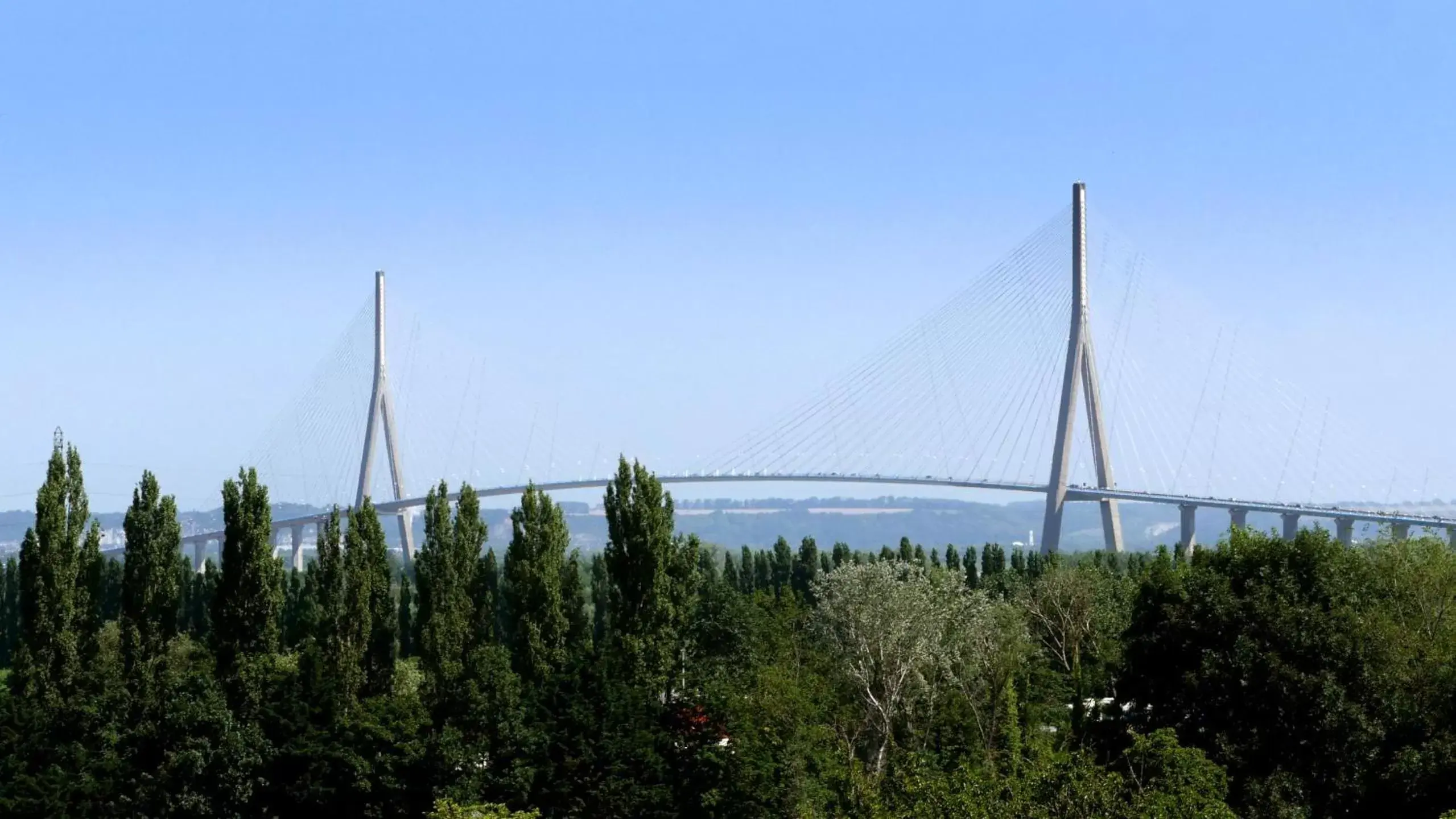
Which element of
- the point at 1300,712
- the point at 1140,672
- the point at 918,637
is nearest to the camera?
the point at 1300,712

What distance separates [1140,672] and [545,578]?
476 inches

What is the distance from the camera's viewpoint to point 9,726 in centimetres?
2928

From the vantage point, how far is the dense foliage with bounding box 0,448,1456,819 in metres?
23.8

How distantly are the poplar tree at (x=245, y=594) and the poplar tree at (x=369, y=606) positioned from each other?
1463 mm

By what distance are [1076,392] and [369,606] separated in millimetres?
37827

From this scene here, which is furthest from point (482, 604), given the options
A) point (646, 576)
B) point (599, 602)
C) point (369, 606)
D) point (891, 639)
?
point (599, 602)

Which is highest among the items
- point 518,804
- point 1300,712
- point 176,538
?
point 176,538

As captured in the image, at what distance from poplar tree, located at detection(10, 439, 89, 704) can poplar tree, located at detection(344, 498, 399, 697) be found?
5.25 m

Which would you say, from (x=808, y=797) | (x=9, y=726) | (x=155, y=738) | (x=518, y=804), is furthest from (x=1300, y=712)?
(x=9, y=726)

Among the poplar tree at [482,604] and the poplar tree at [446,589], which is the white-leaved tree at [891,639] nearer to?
the poplar tree at [482,604]

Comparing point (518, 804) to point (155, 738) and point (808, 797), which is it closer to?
point (808, 797)

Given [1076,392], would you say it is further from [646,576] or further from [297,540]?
[297,540]

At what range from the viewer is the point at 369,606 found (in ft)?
103

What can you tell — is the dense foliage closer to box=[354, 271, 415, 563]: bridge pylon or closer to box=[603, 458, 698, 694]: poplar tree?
box=[603, 458, 698, 694]: poplar tree
